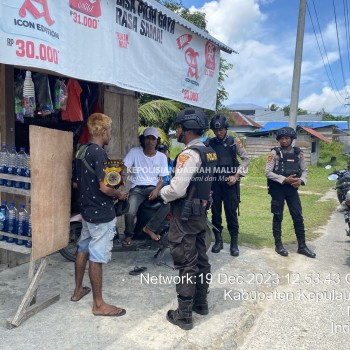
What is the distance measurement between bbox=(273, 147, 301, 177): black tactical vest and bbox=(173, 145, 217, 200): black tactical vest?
2.38 meters

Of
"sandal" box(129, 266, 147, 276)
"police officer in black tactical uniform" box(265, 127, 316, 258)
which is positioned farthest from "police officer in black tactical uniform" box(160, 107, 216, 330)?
"police officer in black tactical uniform" box(265, 127, 316, 258)

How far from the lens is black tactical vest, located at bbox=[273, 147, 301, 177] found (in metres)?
5.43

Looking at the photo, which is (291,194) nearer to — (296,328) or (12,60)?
(296,328)

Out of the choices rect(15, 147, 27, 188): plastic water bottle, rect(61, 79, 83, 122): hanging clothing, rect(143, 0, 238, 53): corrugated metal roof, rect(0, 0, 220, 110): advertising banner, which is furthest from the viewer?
rect(61, 79, 83, 122): hanging clothing

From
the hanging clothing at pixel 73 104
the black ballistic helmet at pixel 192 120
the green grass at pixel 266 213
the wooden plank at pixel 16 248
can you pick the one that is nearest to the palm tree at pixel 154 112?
the green grass at pixel 266 213

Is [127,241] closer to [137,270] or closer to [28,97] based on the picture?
[137,270]

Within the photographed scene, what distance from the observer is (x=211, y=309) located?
365cm

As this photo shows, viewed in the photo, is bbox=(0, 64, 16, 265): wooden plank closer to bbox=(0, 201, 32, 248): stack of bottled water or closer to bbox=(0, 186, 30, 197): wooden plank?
bbox=(0, 201, 32, 248): stack of bottled water

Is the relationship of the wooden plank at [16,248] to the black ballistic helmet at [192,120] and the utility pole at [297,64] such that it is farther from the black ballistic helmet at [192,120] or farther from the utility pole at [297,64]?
the utility pole at [297,64]

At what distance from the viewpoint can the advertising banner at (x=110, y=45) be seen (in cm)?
257

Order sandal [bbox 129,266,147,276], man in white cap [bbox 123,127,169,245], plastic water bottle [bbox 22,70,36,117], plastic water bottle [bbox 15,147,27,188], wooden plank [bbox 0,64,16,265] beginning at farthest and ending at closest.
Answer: man in white cap [bbox 123,127,169,245]
sandal [bbox 129,266,147,276]
wooden plank [bbox 0,64,16,265]
plastic water bottle [bbox 22,70,36,117]
plastic water bottle [bbox 15,147,27,188]

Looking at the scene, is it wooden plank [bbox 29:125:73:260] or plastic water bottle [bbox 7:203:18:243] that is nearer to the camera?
wooden plank [bbox 29:125:73:260]

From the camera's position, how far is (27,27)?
257 cm

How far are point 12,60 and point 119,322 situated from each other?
232 cm
